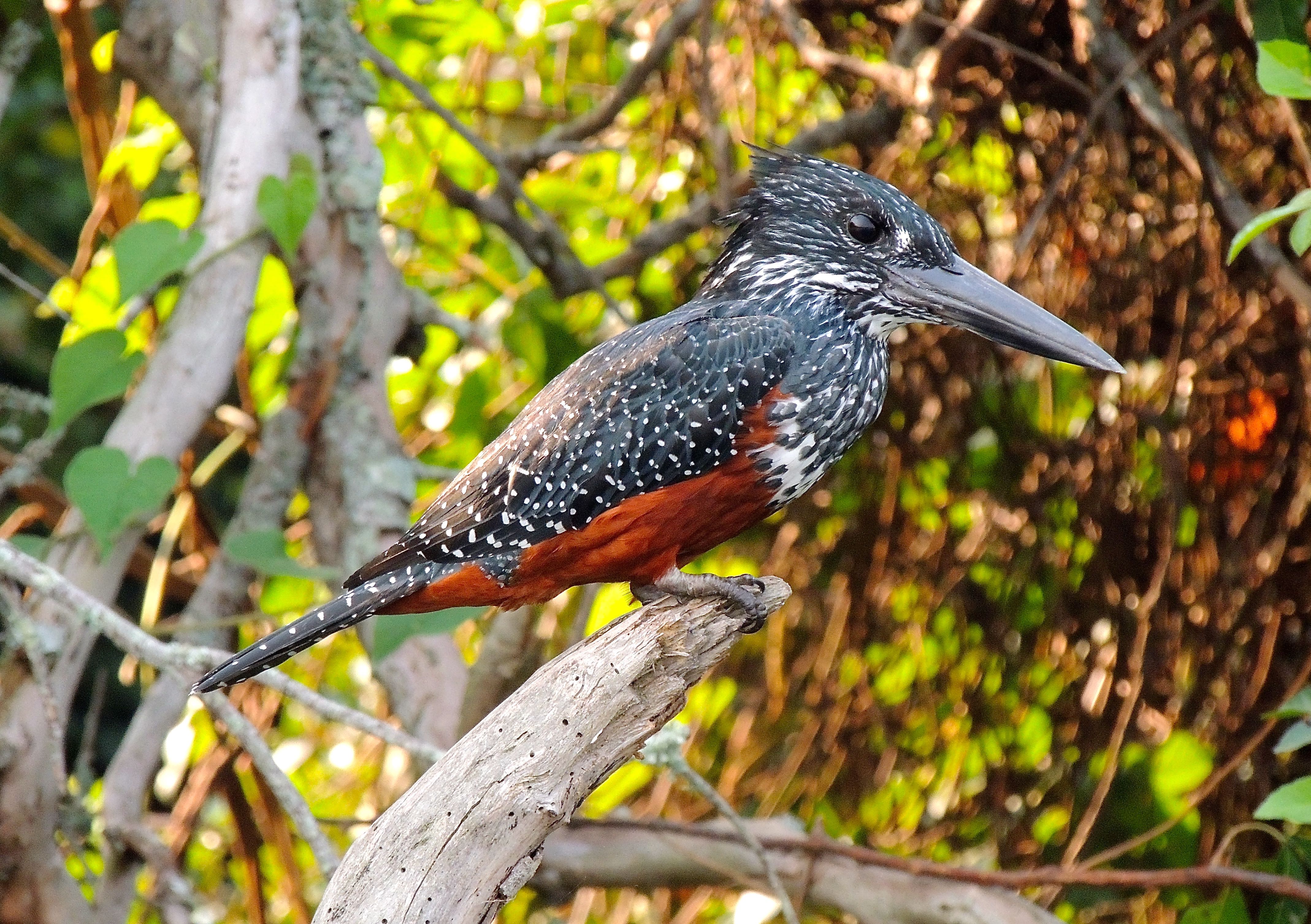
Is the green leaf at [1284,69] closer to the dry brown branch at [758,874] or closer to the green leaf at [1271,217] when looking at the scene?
the green leaf at [1271,217]

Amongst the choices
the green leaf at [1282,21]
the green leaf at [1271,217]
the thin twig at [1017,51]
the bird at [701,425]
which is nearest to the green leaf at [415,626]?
the bird at [701,425]

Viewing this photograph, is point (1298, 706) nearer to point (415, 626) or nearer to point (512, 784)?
point (512, 784)

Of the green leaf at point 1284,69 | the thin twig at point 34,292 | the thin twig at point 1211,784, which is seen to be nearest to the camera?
the green leaf at point 1284,69

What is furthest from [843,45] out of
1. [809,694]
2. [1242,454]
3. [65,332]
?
[65,332]

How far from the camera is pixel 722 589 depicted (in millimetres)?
2164

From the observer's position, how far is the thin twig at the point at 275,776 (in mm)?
2109

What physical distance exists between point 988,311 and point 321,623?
120 cm

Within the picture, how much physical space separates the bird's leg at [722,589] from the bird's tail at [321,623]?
1.22ft

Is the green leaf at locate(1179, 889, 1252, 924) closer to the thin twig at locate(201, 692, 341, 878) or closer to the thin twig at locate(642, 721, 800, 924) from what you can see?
the thin twig at locate(642, 721, 800, 924)

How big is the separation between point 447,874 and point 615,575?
64cm

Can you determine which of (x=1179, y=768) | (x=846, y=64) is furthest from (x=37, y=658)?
(x=1179, y=768)

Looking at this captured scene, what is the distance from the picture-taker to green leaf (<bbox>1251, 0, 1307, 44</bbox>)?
2512 mm

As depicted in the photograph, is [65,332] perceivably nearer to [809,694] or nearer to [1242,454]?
[809,694]

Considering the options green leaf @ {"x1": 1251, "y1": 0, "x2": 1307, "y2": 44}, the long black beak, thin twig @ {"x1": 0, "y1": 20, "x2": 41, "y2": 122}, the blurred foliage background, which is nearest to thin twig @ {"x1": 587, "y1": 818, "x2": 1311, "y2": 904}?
the blurred foliage background
